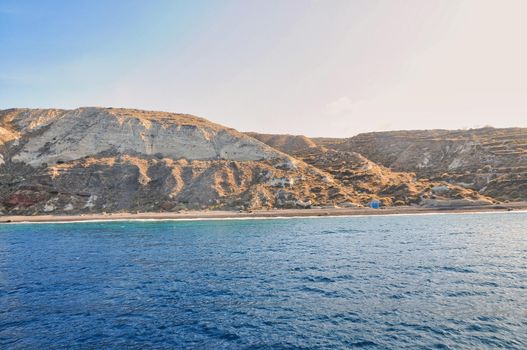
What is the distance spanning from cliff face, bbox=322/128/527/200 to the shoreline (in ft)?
59.8

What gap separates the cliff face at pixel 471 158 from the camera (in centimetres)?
12475

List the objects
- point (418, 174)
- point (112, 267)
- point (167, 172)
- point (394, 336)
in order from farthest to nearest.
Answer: point (418, 174) → point (167, 172) → point (112, 267) → point (394, 336)

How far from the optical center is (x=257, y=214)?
342ft

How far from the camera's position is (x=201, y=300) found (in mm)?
27844

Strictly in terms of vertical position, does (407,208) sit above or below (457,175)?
below

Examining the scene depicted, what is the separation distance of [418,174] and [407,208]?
156ft

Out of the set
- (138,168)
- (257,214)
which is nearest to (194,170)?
(138,168)

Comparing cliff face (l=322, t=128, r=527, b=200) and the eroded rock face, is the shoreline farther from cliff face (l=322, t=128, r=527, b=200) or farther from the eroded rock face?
the eroded rock face

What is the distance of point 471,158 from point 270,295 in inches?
5979

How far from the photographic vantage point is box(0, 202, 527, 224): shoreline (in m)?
101

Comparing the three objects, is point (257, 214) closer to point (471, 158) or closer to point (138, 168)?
point (138, 168)

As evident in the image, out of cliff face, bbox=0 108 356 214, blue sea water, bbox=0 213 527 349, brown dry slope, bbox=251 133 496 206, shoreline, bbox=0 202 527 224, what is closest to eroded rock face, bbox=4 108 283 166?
cliff face, bbox=0 108 356 214

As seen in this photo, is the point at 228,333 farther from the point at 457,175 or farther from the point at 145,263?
the point at 457,175

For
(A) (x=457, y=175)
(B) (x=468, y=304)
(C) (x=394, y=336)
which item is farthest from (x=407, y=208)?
(C) (x=394, y=336)
